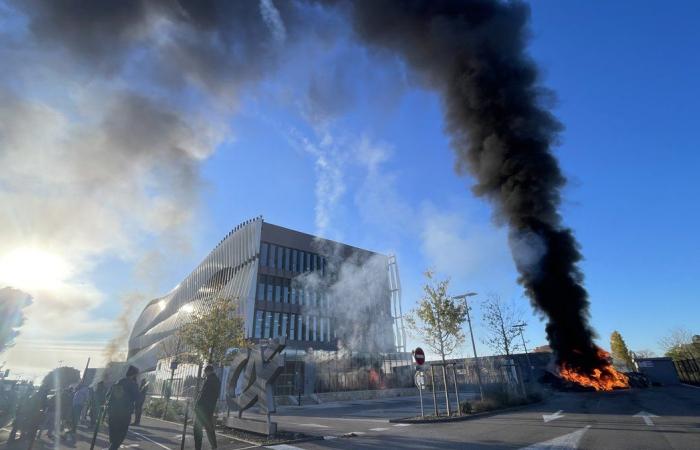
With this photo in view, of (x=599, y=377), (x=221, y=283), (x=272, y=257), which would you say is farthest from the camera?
(x=221, y=283)

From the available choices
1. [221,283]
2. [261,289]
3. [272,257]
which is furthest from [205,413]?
[221,283]

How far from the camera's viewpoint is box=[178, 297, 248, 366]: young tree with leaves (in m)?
15.8

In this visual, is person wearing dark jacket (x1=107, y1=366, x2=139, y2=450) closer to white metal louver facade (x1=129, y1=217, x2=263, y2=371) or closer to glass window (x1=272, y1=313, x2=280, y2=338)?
white metal louver facade (x1=129, y1=217, x2=263, y2=371)

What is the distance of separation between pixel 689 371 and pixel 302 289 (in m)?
42.6

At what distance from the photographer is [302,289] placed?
40656 mm

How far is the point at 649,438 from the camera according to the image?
7461 millimetres

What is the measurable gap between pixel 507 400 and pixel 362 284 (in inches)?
1266

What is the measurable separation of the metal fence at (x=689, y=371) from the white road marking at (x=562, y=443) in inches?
1464

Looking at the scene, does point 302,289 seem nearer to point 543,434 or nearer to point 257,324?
point 257,324

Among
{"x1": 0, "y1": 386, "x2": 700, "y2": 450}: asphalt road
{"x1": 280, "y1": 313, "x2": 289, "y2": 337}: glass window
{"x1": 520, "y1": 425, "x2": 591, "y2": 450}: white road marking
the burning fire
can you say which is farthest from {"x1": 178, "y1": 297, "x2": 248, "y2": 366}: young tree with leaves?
the burning fire

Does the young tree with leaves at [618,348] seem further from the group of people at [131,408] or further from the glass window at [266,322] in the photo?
the group of people at [131,408]

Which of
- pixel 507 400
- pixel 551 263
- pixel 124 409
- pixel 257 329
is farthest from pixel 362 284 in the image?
pixel 124 409

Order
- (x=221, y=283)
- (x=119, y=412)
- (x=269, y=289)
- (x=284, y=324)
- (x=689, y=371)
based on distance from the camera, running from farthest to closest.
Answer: (x=221, y=283) < (x=269, y=289) < (x=284, y=324) < (x=689, y=371) < (x=119, y=412)

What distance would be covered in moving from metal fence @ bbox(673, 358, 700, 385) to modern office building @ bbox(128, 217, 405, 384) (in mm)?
30047
